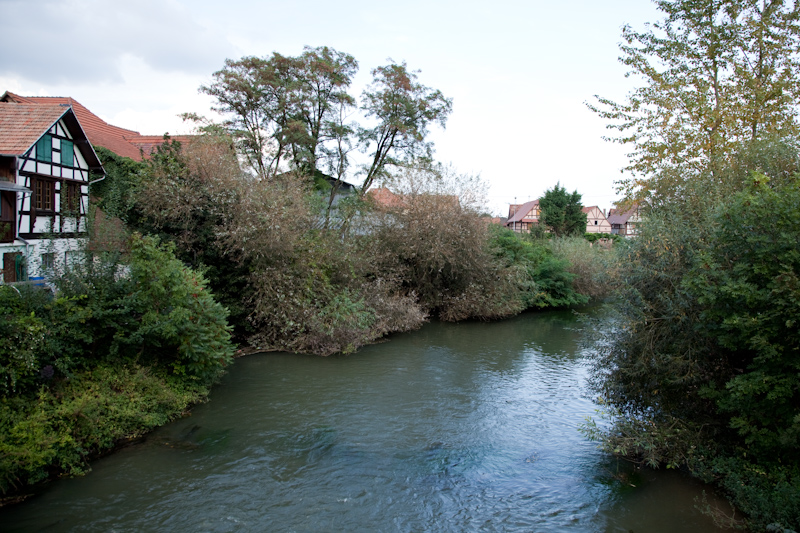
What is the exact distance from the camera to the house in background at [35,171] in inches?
660

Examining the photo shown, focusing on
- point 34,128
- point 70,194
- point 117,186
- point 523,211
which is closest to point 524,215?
point 523,211

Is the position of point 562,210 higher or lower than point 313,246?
higher

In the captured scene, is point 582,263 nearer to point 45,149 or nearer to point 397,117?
point 397,117

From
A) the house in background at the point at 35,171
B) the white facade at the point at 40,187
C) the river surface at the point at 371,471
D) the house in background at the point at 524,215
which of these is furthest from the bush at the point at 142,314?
the house in background at the point at 524,215

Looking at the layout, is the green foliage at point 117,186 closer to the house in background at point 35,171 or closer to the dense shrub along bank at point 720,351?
the house in background at point 35,171

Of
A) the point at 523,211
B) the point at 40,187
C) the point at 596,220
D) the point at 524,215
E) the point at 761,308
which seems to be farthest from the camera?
the point at 596,220

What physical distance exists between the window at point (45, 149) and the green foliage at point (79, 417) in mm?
12639

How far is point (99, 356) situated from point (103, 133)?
19.3m

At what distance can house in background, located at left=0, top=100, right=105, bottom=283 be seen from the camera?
16766 millimetres

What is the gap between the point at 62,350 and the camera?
8.73m

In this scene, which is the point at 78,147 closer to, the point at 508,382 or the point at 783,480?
the point at 508,382

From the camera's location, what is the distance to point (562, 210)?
52.4 metres

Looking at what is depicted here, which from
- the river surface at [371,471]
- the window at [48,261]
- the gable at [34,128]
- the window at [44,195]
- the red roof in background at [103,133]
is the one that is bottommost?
the river surface at [371,471]

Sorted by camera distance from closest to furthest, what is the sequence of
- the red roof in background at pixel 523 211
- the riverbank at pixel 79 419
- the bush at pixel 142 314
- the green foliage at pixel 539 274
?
the riverbank at pixel 79 419, the bush at pixel 142 314, the green foliage at pixel 539 274, the red roof in background at pixel 523 211
